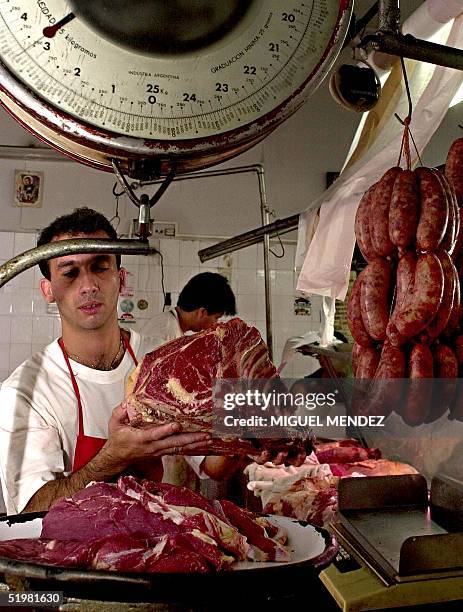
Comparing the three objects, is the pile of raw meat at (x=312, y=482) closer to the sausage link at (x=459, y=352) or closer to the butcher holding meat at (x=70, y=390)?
the butcher holding meat at (x=70, y=390)

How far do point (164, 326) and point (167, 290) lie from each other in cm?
83

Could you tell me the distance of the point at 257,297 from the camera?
223 inches

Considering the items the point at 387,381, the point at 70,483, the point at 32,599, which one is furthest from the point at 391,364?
the point at 70,483

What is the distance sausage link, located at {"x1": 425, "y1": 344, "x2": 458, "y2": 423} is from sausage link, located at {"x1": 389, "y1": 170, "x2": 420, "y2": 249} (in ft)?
0.91

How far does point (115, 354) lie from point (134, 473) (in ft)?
1.69

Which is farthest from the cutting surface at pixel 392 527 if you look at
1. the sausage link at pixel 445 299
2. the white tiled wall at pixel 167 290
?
the white tiled wall at pixel 167 290

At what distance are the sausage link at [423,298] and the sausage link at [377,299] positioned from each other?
86mm

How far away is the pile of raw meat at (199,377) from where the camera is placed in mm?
1450

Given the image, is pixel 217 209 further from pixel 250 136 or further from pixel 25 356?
pixel 250 136

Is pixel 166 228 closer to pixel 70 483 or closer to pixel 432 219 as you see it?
pixel 70 483

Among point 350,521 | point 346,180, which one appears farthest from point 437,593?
point 346,180

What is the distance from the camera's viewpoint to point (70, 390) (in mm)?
2209

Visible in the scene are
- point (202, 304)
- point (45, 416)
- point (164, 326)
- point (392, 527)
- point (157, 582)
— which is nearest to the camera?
point (157, 582)

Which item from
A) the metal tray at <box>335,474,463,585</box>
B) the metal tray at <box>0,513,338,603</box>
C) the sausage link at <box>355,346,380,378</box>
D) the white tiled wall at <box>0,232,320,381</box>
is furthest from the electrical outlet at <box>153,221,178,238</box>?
the metal tray at <box>0,513,338,603</box>
